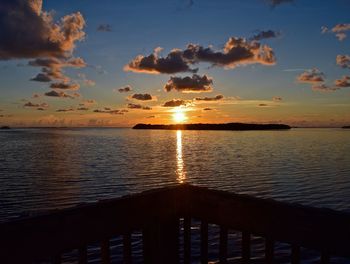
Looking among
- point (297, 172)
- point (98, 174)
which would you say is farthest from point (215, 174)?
point (98, 174)

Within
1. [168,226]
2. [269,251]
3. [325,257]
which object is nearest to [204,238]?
[168,226]

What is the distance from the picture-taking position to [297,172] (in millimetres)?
34938

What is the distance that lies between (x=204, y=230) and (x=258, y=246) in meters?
10.3

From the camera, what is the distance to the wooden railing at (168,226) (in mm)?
3215

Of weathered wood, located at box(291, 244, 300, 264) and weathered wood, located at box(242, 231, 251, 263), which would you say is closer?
weathered wood, located at box(291, 244, 300, 264)

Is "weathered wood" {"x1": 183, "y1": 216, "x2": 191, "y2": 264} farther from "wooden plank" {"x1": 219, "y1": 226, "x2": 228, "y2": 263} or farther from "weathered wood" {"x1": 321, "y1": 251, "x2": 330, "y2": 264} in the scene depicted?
"weathered wood" {"x1": 321, "y1": 251, "x2": 330, "y2": 264}

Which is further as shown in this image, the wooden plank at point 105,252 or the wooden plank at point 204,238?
the wooden plank at point 204,238

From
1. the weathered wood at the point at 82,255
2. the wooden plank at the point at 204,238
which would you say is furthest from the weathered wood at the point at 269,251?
the weathered wood at the point at 82,255

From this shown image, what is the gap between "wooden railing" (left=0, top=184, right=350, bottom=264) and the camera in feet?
10.5

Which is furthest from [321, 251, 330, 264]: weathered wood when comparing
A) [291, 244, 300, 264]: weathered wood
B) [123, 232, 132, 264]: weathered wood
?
[123, 232, 132, 264]: weathered wood

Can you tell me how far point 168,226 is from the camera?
4426 millimetres

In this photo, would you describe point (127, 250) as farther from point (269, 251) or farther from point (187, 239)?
point (269, 251)

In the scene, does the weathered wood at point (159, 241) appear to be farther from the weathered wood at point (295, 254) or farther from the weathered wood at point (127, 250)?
the weathered wood at point (295, 254)

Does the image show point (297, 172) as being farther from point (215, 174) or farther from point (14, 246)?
point (14, 246)
